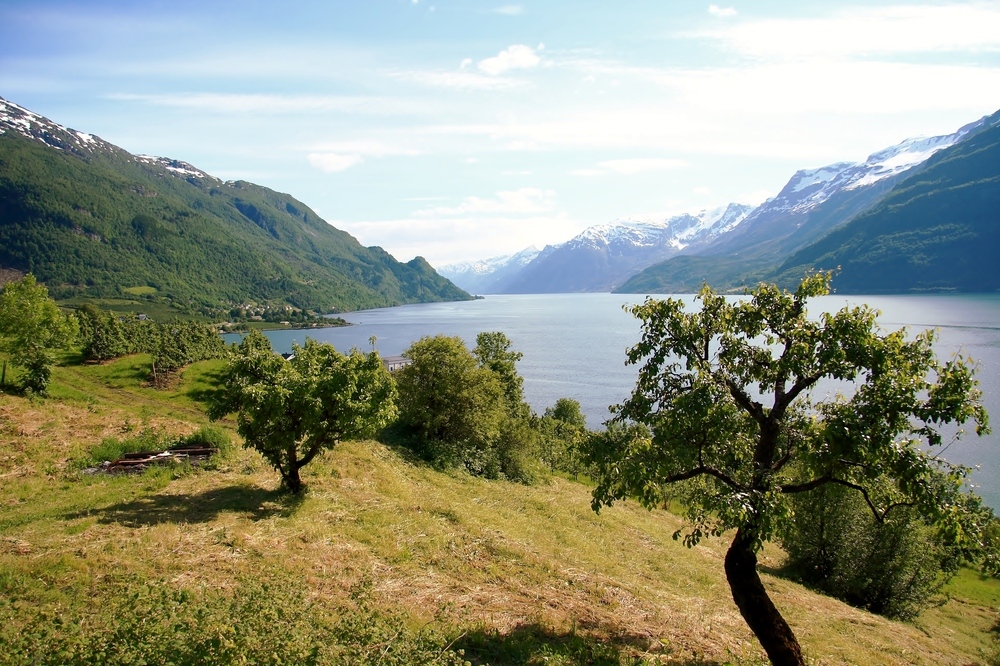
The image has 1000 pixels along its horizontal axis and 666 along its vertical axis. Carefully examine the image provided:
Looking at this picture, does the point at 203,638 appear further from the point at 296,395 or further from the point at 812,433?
the point at 812,433

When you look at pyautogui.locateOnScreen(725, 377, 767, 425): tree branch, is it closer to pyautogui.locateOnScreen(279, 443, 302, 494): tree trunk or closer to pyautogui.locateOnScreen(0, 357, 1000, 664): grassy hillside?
pyautogui.locateOnScreen(0, 357, 1000, 664): grassy hillside

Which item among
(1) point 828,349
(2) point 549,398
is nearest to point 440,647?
(1) point 828,349

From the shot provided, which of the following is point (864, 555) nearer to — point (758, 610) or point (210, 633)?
point (758, 610)

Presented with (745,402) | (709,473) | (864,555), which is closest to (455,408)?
(864,555)

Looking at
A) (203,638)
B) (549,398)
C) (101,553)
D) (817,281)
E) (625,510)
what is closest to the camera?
(203,638)

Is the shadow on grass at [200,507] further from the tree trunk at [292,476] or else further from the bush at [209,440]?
the bush at [209,440]

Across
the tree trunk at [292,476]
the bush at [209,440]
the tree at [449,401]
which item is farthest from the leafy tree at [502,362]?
the tree trunk at [292,476]

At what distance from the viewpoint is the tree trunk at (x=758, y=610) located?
1230 cm

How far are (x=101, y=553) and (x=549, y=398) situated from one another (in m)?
106

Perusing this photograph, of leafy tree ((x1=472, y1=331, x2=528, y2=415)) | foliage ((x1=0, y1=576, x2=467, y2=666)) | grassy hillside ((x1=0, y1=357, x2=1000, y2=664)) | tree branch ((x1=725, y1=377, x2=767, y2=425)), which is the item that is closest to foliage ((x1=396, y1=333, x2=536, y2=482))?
grassy hillside ((x1=0, y1=357, x2=1000, y2=664))

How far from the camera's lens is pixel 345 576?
14820 millimetres

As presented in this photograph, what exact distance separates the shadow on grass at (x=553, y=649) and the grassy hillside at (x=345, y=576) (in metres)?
0.06

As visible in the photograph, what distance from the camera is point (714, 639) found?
1441cm

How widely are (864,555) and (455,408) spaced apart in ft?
91.8
